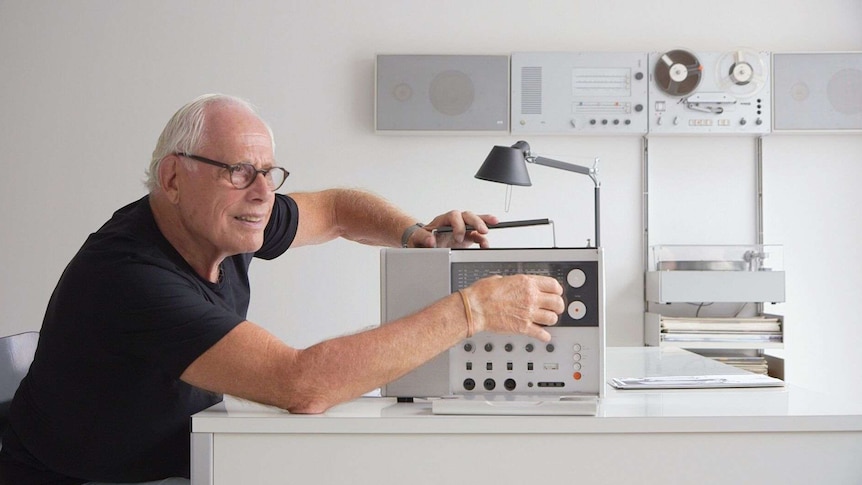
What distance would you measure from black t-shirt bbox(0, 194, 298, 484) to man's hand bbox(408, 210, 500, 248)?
46cm

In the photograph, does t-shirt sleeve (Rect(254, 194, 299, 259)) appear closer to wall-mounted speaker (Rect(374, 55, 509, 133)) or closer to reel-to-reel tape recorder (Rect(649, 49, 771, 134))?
wall-mounted speaker (Rect(374, 55, 509, 133))

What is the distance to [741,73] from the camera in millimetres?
4023

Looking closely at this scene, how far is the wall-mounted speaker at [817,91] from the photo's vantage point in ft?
13.3

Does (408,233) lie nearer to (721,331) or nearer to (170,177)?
(170,177)

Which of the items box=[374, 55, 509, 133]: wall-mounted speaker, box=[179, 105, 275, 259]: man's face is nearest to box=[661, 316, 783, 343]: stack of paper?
box=[374, 55, 509, 133]: wall-mounted speaker

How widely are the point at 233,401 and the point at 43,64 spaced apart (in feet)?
10.8

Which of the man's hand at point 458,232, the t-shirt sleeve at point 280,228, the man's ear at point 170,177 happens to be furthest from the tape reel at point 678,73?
the man's ear at point 170,177

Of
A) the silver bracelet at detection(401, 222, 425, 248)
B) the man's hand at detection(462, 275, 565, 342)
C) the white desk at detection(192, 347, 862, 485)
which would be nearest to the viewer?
the white desk at detection(192, 347, 862, 485)

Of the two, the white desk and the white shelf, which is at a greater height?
the white shelf

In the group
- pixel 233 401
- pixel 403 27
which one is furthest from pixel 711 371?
pixel 403 27

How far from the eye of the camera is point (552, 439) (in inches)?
56.3

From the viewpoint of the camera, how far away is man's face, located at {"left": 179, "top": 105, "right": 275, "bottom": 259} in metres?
1.69

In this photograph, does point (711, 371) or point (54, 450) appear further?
point (711, 371)

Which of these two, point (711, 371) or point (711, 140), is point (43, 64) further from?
point (711, 371)
